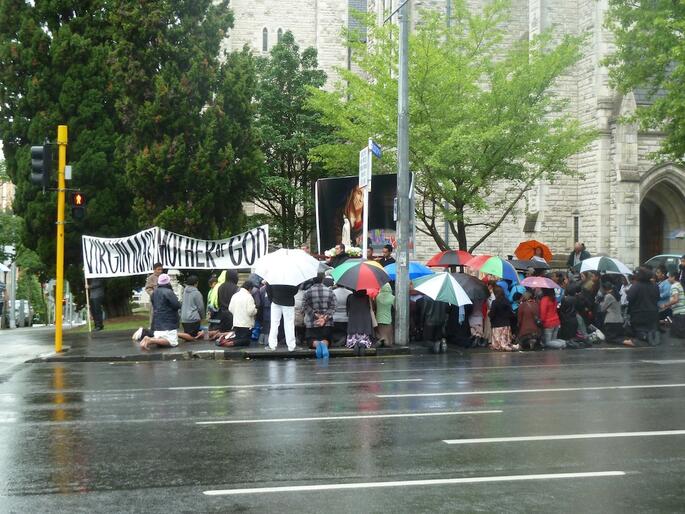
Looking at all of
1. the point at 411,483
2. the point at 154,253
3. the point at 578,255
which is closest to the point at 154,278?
the point at 154,253

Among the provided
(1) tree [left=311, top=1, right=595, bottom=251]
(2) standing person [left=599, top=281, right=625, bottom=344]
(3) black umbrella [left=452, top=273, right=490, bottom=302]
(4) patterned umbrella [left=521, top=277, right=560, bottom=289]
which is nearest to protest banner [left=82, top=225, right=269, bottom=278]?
(3) black umbrella [left=452, top=273, right=490, bottom=302]

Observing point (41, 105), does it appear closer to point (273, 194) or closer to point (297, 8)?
point (273, 194)

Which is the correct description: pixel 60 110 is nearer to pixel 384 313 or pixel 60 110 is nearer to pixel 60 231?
pixel 60 231

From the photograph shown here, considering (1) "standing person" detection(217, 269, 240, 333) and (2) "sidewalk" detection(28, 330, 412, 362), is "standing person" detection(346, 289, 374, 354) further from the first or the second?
(1) "standing person" detection(217, 269, 240, 333)

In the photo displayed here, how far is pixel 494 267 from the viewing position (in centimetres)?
1972

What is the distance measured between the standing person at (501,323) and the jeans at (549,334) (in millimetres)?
777

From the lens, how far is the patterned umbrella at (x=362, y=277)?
17.4 metres

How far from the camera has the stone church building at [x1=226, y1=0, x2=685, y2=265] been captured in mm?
33344

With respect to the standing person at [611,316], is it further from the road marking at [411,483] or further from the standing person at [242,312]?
the road marking at [411,483]

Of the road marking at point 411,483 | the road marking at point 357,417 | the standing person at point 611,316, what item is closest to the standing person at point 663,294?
the standing person at point 611,316

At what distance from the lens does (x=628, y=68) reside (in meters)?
25.4

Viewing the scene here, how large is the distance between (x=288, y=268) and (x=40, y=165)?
17.6ft

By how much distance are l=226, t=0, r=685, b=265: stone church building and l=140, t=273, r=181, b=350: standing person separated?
15.1 meters

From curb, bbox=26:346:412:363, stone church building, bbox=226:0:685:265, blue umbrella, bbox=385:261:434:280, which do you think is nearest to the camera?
curb, bbox=26:346:412:363
